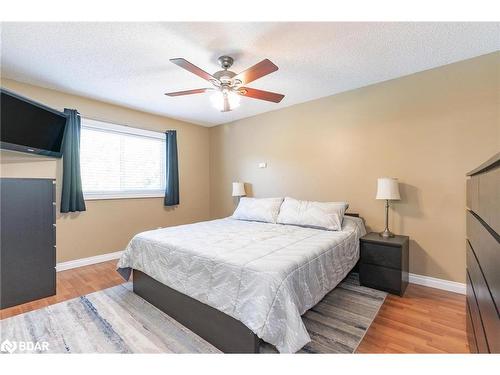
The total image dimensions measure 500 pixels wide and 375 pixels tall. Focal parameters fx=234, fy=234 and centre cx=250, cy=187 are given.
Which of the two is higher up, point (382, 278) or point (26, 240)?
point (26, 240)

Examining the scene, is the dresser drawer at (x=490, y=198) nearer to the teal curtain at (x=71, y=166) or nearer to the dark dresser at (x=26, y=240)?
the dark dresser at (x=26, y=240)

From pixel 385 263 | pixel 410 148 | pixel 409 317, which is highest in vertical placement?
pixel 410 148

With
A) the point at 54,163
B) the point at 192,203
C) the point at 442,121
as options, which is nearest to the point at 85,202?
the point at 54,163

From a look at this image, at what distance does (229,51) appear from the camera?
7.37 ft

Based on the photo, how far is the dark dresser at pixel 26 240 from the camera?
2270mm

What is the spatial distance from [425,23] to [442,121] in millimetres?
1178

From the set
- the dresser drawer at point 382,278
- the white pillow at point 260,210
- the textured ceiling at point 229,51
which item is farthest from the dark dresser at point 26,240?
the dresser drawer at point 382,278

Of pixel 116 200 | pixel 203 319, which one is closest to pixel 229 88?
pixel 203 319

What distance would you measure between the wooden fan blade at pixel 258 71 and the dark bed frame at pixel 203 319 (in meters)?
1.87

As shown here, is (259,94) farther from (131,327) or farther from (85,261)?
(85,261)

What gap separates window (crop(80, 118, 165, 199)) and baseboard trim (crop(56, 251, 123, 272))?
0.90 metres

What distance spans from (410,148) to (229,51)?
232 cm

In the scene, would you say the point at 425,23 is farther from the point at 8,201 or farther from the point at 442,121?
the point at 8,201

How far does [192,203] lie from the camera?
486cm
